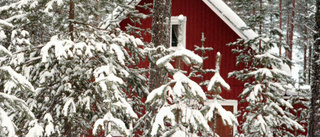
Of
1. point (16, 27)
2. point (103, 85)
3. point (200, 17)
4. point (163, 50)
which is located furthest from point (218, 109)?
point (200, 17)

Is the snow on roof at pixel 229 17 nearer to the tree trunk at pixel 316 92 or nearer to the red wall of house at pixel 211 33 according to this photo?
the red wall of house at pixel 211 33

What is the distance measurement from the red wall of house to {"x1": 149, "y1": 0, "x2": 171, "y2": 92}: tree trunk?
17.6ft

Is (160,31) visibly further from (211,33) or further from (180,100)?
(211,33)

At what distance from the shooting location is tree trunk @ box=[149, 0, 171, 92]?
293 inches

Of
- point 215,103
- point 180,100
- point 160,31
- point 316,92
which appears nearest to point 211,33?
point 316,92

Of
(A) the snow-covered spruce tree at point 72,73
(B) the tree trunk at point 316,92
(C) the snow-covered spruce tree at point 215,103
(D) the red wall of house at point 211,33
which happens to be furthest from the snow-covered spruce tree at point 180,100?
(D) the red wall of house at point 211,33

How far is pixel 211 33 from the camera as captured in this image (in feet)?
41.6

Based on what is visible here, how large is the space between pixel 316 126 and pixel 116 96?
18.3ft

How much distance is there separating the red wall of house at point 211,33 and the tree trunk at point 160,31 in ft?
17.6

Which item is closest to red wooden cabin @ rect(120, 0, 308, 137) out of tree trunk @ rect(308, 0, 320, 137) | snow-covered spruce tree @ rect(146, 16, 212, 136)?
tree trunk @ rect(308, 0, 320, 137)

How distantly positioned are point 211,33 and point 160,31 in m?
5.62

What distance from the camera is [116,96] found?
19.2ft

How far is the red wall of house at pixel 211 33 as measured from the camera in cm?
1253

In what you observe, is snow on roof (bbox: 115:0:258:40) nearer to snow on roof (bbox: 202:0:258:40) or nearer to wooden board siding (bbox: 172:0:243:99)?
snow on roof (bbox: 202:0:258:40)
